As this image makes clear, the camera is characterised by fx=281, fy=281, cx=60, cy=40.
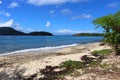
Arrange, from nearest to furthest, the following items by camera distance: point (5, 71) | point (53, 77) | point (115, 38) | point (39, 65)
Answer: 1. point (53, 77)
2. point (5, 71)
3. point (39, 65)
4. point (115, 38)

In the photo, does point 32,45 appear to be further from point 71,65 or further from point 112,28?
point 71,65

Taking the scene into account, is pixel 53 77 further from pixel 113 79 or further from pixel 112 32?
pixel 112 32

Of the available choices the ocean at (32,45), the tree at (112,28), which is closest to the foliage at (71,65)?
the tree at (112,28)

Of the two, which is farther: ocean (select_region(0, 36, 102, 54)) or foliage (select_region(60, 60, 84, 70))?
ocean (select_region(0, 36, 102, 54))

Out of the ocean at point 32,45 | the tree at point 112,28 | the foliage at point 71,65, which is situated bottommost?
the ocean at point 32,45

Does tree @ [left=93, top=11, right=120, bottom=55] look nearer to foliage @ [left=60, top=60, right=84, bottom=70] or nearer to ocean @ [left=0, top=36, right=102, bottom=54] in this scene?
foliage @ [left=60, top=60, right=84, bottom=70]

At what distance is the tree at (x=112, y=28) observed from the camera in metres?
19.6

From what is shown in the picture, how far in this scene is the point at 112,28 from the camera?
20.0 meters

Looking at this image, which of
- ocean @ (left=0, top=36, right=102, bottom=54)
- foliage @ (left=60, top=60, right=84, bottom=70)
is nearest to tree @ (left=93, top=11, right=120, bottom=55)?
foliage @ (left=60, top=60, right=84, bottom=70)

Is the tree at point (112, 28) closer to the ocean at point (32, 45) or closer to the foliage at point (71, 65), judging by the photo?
the foliage at point (71, 65)

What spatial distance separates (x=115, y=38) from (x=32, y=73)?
7.40 metres

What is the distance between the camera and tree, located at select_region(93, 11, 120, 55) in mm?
19641

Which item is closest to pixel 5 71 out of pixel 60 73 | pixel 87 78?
pixel 60 73

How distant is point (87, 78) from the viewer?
42.7 feet
